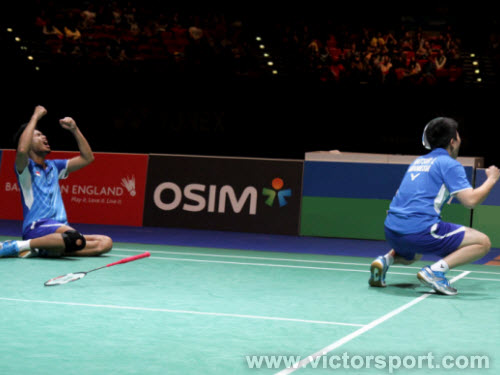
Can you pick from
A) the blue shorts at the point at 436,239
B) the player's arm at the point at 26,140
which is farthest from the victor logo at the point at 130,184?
the blue shorts at the point at 436,239

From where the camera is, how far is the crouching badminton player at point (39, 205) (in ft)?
23.8

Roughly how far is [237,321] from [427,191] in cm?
207

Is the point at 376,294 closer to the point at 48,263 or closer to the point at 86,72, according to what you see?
the point at 48,263

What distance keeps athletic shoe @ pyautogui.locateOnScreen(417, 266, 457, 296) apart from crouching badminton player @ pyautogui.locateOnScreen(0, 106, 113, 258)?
3323mm

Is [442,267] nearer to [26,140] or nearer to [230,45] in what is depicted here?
[26,140]

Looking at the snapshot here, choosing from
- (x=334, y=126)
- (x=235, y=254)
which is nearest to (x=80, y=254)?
(x=235, y=254)

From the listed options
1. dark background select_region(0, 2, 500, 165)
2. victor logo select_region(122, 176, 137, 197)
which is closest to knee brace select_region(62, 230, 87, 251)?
victor logo select_region(122, 176, 137, 197)

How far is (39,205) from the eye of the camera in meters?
7.38

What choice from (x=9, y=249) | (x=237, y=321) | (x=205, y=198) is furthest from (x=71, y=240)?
(x=205, y=198)

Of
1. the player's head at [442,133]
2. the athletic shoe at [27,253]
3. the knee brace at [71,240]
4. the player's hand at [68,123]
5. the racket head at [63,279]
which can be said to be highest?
the player's head at [442,133]

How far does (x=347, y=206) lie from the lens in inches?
427

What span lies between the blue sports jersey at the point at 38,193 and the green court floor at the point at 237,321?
1.49 feet

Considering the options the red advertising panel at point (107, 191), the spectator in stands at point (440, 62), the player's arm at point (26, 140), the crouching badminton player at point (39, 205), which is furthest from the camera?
the spectator in stands at point (440, 62)

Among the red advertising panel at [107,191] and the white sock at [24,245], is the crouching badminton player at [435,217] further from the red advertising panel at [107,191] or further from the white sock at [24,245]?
the red advertising panel at [107,191]
